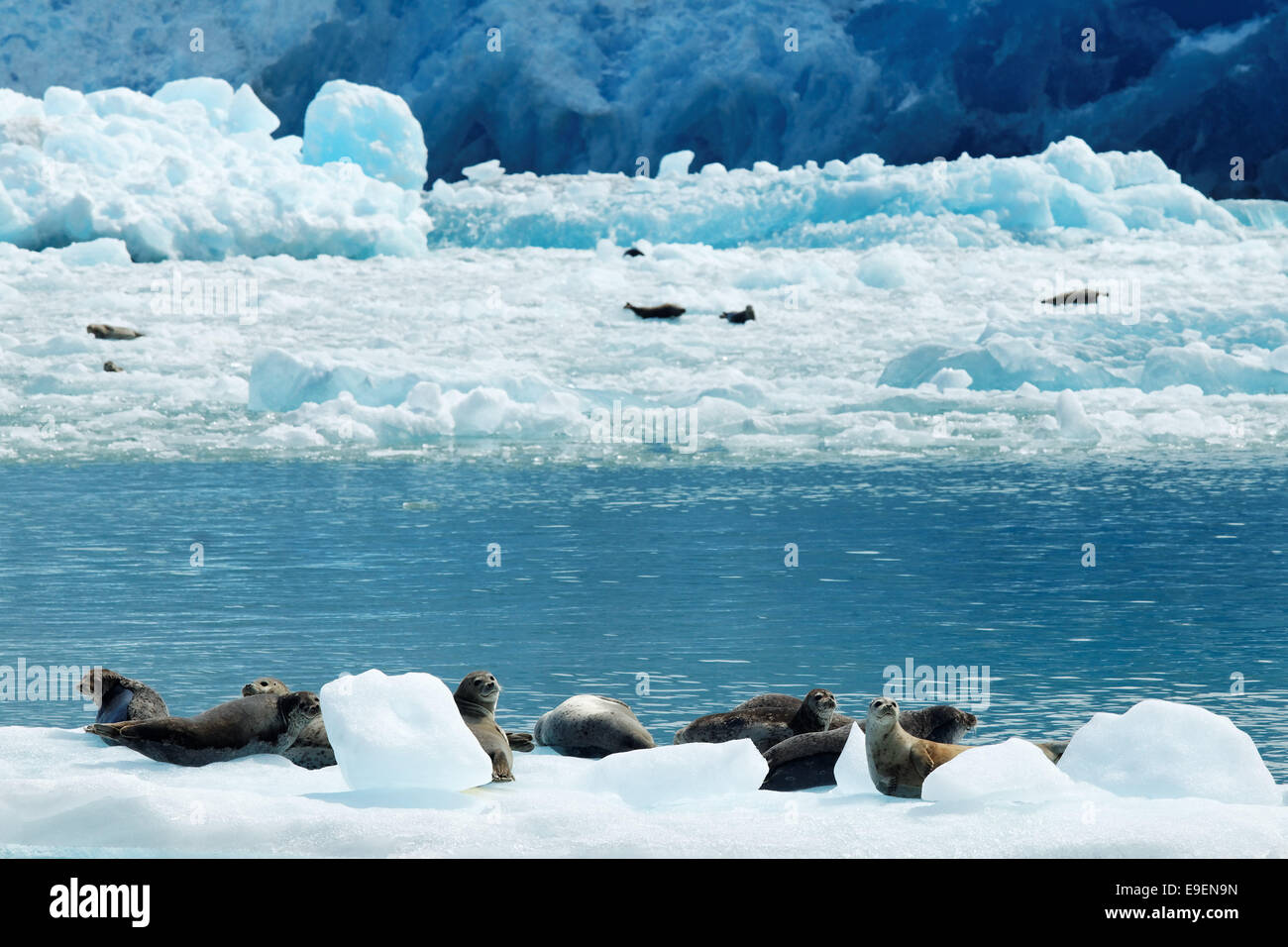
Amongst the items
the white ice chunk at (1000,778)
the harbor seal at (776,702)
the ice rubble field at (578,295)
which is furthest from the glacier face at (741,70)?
the white ice chunk at (1000,778)

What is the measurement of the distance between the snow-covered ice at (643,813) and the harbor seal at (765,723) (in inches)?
13.6

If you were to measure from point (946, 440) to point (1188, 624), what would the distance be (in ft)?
18.1

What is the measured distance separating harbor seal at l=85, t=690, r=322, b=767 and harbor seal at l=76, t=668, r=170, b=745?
7.3 inches

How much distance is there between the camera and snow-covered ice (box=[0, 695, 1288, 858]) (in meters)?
3.44

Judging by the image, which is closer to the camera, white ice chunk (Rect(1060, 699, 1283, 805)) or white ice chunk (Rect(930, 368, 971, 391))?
white ice chunk (Rect(1060, 699, 1283, 805))

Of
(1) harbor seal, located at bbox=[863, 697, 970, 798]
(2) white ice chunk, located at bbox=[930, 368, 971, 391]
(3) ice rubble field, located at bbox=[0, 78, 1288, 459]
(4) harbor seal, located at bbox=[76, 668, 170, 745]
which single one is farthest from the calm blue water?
(2) white ice chunk, located at bbox=[930, 368, 971, 391]

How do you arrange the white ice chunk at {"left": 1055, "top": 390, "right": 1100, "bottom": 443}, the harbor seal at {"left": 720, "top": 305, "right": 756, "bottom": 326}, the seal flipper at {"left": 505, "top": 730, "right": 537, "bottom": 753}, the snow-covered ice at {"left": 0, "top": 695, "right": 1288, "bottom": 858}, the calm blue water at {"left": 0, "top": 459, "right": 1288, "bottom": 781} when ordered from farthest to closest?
the harbor seal at {"left": 720, "top": 305, "right": 756, "bottom": 326}
the white ice chunk at {"left": 1055, "top": 390, "right": 1100, "bottom": 443}
the calm blue water at {"left": 0, "top": 459, "right": 1288, "bottom": 781}
the seal flipper at {"left": 505, "top": 730, "right": 537, "bottom": 753}
the snow-covered ice at {"left": 0, "top": 695, "right": 1288, "bottom": 858}

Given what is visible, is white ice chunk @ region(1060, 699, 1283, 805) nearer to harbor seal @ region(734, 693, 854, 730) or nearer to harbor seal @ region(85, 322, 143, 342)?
harbor seal @ region(734, 693, 854, 730)

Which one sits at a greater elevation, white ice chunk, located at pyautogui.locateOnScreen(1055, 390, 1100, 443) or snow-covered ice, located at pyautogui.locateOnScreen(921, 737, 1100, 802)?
white ice chunk, located at pyautogui.locateOnScreen(1055, 390, 1100, 443)

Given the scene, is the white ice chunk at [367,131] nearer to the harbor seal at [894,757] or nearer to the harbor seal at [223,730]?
the harbor seal at [223,730]

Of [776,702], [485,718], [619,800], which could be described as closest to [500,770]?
[485,718]

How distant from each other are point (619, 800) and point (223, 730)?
121cm
